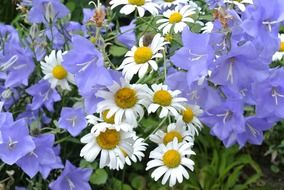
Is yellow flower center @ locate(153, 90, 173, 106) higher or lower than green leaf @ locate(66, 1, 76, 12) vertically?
higher

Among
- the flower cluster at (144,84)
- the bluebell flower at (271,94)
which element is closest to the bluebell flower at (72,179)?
the flower cluster at (144,84)

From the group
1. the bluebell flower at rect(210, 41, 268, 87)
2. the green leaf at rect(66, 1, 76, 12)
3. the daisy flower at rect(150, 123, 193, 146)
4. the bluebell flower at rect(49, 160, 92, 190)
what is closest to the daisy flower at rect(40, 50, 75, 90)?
the bluebell flower at rect(49, 160, 92, 190)

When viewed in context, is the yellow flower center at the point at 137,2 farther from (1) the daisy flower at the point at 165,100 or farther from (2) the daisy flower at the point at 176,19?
(1) the daisy flower at the point at 165,100

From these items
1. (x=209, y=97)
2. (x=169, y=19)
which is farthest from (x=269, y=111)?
(x=169, y=19)

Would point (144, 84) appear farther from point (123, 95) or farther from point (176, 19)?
point (176, 19)

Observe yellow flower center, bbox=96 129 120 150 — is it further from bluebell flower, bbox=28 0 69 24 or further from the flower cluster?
bluebell flower, bbox=28 0 69 24

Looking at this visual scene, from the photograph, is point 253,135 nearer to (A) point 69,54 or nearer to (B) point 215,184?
(B) point 215,184
